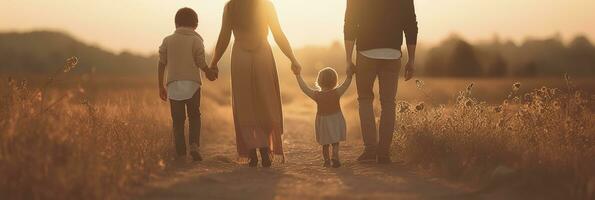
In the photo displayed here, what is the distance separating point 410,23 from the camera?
28.8 feet

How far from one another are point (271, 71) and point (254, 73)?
0.20 metres

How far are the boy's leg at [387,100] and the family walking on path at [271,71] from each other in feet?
0.04

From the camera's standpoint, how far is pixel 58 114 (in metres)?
6.70

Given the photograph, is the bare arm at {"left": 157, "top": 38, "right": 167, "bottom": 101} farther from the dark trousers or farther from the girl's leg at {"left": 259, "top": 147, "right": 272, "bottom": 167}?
the dark trousers

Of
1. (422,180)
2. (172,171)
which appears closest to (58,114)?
(172,171)

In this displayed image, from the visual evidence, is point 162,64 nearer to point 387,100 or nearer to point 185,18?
point 185,18

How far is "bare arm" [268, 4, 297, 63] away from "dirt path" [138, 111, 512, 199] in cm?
129

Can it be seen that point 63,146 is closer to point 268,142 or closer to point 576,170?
point 268,142

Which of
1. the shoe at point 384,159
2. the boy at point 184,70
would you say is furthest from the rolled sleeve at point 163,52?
the shoe at point 384,159

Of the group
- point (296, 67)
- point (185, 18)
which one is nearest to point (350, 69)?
point (296, 67)

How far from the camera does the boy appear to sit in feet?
28.9

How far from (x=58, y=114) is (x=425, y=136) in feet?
12.8

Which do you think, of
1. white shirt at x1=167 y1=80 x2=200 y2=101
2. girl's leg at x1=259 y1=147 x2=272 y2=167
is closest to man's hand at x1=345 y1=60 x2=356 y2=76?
girl's leg at x1=259 y1=147 x2=272 y2=167

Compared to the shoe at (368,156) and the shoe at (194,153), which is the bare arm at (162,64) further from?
the shoe at (368,156)
